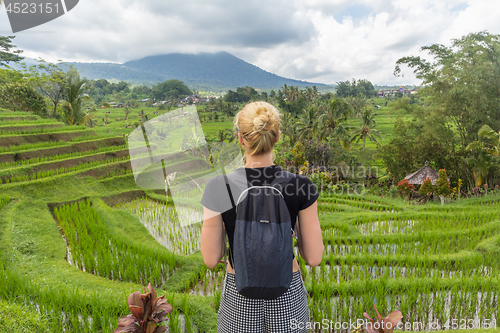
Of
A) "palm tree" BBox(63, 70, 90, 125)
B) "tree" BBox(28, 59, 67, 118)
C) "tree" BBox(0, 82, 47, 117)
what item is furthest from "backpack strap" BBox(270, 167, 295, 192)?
"tree" BBox(28, 59, 67, 118)

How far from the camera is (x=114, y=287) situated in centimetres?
396

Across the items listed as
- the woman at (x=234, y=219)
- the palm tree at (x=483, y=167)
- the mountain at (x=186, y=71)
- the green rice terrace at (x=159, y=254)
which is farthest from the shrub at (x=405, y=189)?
the mountain at (x=186, y=71)

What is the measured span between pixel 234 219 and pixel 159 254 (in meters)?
3.97

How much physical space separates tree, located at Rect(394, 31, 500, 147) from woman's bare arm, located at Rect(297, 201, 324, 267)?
1391cm

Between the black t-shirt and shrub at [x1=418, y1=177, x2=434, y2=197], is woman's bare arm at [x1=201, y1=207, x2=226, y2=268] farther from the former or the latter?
shrub at [x1=418, y1=177, x2=434, y2=197]

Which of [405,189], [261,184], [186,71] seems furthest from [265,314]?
[186,71]

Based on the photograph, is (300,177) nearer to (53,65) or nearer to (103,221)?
Answer: (103,221)

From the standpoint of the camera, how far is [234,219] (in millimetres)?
1323

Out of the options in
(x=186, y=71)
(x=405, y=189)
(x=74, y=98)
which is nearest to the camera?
(x=405, y=189)

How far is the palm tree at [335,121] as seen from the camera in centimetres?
1684

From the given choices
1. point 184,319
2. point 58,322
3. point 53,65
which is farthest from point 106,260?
point 53,65

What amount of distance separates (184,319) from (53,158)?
9919 millimetres

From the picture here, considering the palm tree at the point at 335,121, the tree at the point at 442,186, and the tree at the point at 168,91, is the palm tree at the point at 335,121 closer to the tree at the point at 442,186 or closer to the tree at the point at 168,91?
the tree at the point at 442,186

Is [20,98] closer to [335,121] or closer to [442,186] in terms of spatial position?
[335,121]
